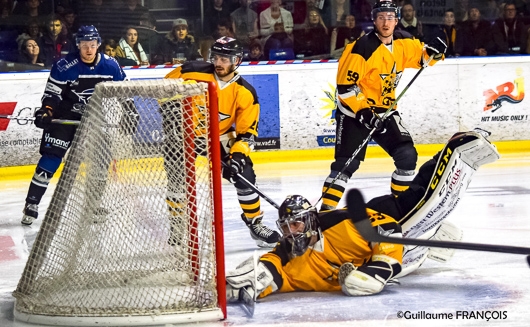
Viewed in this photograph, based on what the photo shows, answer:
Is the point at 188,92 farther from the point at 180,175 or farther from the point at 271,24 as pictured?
the point at 271,24

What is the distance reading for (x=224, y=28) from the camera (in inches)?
328

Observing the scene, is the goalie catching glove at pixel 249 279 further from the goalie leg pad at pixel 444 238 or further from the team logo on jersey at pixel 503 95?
the team logo on jersey at pixel 503 95

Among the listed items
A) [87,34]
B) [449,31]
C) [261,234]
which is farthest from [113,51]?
[261,234]

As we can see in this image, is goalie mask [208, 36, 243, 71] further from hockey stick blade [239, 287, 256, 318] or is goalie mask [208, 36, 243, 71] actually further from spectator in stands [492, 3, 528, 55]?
spectator in stands [492, 3, 528, 55]

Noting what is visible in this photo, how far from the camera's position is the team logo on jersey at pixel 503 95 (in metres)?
8.16

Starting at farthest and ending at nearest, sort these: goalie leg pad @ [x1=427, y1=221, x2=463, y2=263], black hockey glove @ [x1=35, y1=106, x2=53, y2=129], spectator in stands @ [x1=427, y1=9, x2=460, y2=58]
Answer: spectator in stands @ [x1=427, y1=9, x2=460, y2=58] < black hockey glove @ [x1=35, y1=106, x2=53, y2=129] < goalie leg pad @ [x1=427, y1=221, x2=463, y2=263]

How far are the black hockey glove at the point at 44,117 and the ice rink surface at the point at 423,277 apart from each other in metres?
0.65

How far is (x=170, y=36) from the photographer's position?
8211mm

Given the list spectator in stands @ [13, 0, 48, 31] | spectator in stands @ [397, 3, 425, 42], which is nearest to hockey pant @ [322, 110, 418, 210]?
spectator in stands @ [397, 3, 425, 42]

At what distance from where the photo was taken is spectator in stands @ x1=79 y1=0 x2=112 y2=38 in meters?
8.08

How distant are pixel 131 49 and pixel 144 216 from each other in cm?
459

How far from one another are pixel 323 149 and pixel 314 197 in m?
1.77

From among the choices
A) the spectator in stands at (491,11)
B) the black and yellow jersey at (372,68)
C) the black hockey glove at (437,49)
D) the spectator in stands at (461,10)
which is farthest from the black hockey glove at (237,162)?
the spectator in stands at (491,11)

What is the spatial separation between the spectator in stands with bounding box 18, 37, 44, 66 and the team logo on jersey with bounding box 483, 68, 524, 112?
12.3ft
